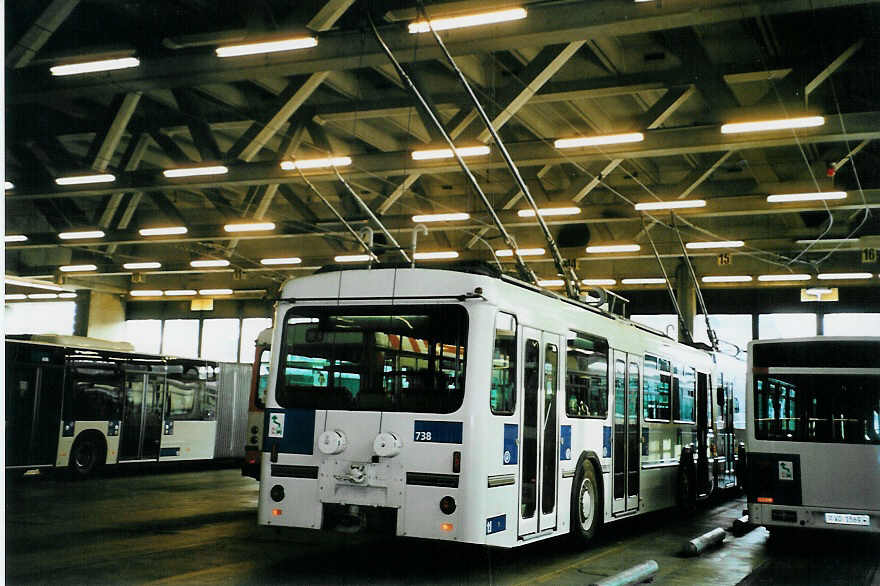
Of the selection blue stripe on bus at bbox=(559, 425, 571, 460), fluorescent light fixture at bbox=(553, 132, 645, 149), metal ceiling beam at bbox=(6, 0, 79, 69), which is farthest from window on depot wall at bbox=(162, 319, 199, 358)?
blue stripe on bus at bbox=(559, 425, 571, 460)

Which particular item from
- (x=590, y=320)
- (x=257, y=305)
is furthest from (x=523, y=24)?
(x=257, y=305)

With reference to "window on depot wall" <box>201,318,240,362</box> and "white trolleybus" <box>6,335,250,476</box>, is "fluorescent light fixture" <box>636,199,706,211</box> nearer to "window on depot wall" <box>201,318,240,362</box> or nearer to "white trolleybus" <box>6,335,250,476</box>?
"white trolleybus" <box>6,335,250,476</box>

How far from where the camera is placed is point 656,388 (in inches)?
547

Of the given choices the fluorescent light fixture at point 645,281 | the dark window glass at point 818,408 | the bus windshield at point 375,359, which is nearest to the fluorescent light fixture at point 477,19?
the bus windshield at point 375,359

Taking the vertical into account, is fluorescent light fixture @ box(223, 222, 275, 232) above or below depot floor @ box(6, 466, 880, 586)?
above

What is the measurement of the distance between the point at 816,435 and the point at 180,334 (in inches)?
1315

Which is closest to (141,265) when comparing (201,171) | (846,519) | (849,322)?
(201,171)

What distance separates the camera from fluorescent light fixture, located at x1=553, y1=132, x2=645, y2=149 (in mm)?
13727

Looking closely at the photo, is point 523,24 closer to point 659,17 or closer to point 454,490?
point 659,17

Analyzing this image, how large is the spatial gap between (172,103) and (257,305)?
20.1 metres

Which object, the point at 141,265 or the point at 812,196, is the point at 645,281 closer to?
the point at 812,196

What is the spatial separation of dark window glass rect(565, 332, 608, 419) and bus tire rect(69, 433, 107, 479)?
12955mm

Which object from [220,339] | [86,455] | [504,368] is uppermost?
[220,339]

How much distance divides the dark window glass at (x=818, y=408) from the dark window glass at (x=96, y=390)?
14605 millimetres
